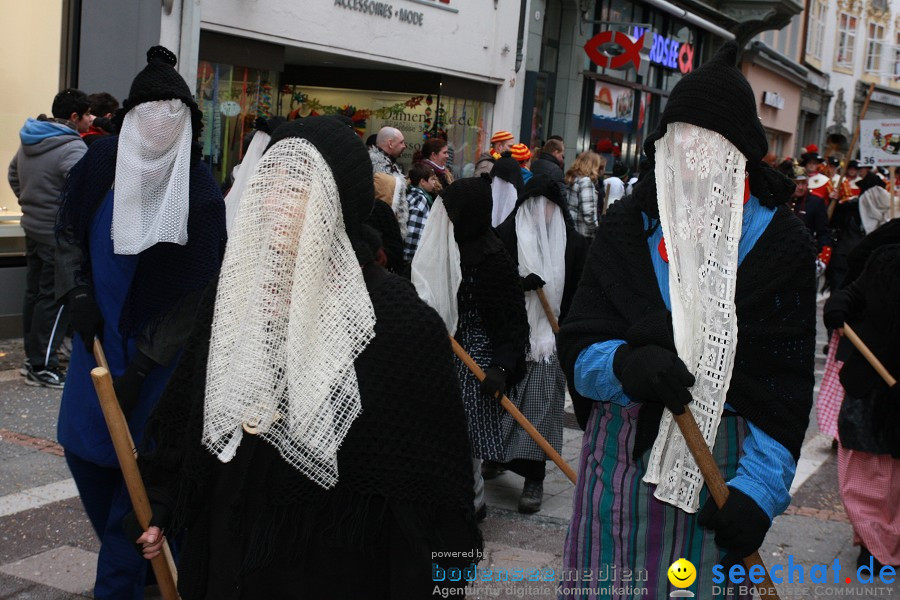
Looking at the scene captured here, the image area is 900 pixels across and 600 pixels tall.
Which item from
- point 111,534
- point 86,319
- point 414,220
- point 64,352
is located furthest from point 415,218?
point 111,534

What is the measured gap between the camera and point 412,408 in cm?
228

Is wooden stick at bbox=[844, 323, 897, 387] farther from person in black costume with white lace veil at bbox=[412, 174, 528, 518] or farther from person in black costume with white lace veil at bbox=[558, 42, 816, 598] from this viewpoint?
person in black costume with white lace veil at bbox=[558, 42, 816, 598]

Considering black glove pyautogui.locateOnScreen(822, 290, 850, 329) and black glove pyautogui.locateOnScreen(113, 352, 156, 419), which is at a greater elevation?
black glove pyautogui.locateOnScreen(822, 290, 850, 329)

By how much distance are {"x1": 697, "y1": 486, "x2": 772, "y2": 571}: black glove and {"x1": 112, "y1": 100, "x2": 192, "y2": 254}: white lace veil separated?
2.15 metres

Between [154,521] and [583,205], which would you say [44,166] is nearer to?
[583,205]

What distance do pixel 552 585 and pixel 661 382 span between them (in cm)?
247

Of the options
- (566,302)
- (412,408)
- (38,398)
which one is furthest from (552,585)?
(38,398)

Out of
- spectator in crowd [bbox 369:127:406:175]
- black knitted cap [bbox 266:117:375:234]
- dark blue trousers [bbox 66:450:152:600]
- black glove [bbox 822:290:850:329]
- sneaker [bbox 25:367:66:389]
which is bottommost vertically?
sneaker [bbox 25:367:66:389]

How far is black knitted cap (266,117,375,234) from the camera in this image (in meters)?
2.28

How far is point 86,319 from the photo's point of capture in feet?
12.1

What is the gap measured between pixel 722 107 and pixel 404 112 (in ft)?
42.6

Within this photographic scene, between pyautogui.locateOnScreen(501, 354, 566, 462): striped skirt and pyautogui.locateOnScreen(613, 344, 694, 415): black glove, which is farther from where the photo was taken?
pyautogui.locateOnScreen(501, 354, 566, 462): striped skirt

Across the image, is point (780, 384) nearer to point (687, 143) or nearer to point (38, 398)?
point (687, 143)

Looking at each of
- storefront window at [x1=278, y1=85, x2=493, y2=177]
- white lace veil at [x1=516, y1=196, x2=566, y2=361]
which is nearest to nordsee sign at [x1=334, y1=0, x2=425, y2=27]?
storefront window at [x1=278, y1=85, x2=493, y2=177]
